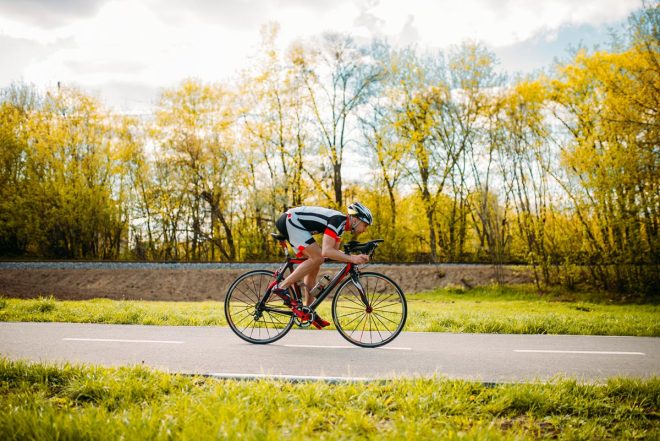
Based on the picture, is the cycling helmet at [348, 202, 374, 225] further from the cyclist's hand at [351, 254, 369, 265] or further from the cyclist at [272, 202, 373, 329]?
the cyclist's hand at [351, 254, 369, 265]

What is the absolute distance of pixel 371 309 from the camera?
241 inches

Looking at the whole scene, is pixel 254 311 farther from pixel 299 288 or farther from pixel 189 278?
pixel 189 278

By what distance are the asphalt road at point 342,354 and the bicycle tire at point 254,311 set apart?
0.68 feet

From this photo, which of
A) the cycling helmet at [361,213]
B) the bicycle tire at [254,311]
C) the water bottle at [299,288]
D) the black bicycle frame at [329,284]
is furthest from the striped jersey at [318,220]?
the bicycle tire at [254,311]

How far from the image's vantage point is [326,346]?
20.1 feet

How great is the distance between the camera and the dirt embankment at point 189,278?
20.1m

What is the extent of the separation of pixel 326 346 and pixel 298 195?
23547 mm

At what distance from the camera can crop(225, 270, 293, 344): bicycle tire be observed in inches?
251

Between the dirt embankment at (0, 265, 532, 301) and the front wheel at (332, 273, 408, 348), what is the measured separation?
14.3 m

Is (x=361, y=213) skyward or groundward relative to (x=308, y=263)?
skyward

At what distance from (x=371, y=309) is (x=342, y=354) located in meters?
0.78

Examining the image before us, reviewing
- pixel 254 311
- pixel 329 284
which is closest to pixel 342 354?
pixel 329 284

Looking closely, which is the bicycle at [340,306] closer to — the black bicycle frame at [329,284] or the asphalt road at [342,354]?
the black bicycle frame at [329,284]

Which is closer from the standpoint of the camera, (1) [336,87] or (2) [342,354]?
(2) [342,354]
